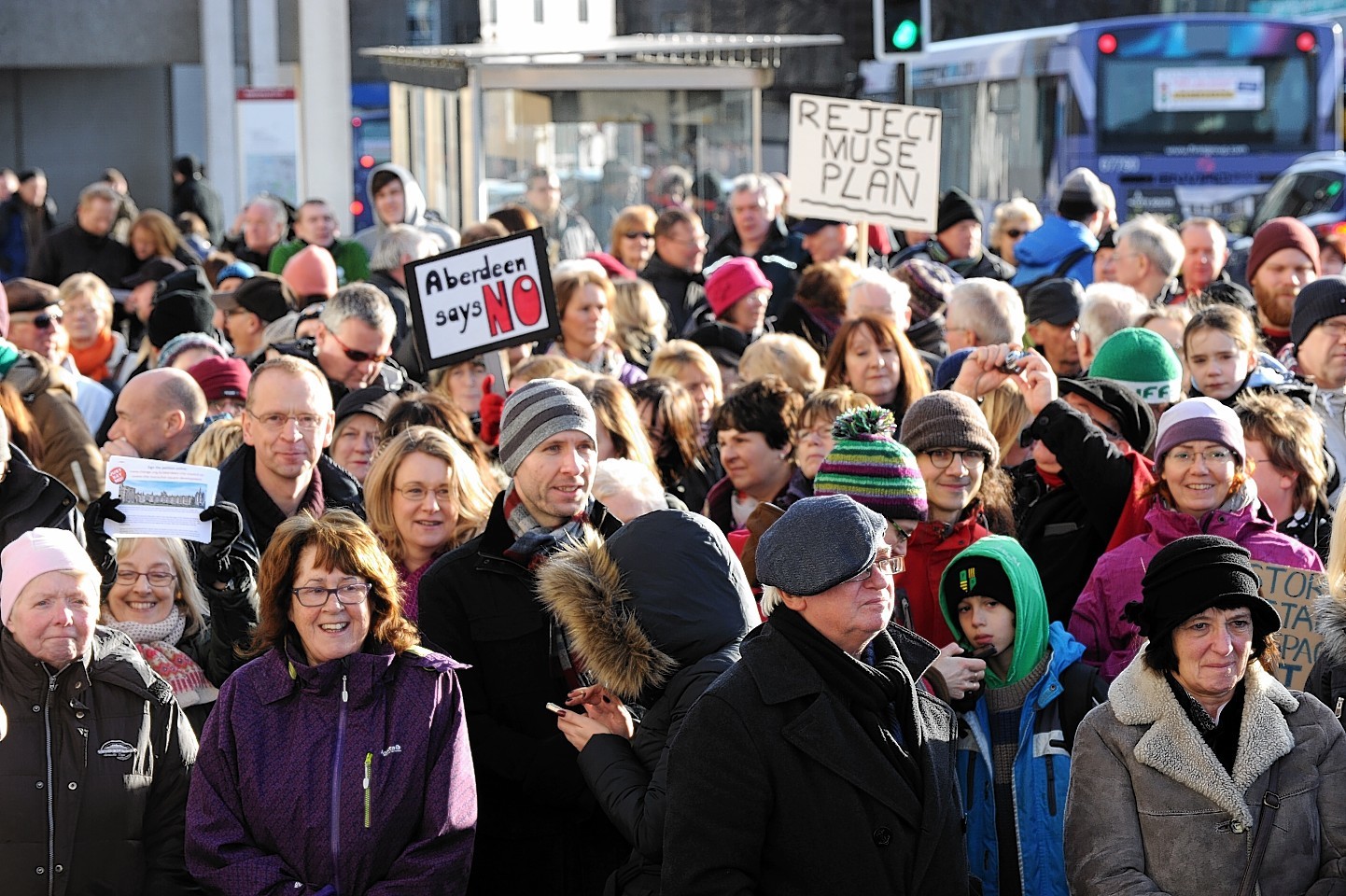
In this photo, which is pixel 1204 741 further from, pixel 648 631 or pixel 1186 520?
pixel 648 631

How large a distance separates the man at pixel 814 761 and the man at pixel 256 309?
19.3 feet

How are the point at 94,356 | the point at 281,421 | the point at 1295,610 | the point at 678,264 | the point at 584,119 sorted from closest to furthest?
1. the point at 1295,610
2. the point at 281,421
3. the point at 94,356
4. the point at 678,264
5. the point at 584,119

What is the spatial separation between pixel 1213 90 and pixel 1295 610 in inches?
670

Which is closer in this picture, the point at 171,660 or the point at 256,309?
the point at 171,660

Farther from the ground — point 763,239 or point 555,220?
point 555,220

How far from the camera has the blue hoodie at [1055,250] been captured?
36.3 feet

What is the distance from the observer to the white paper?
471 cm

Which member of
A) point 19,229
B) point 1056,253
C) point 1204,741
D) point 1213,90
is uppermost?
point 1213,90

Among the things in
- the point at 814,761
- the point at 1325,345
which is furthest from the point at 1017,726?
the point at 1325,345

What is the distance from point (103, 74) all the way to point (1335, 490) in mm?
34595

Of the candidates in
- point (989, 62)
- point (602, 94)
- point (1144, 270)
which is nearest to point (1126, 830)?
point (1144, 270)

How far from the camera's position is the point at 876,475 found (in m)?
4.96

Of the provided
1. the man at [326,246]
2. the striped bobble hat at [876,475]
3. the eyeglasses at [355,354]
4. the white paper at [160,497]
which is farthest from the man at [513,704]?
the man at [326,246]

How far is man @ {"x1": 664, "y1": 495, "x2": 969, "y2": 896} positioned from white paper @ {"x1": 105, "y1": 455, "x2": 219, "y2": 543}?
5.51 ft
